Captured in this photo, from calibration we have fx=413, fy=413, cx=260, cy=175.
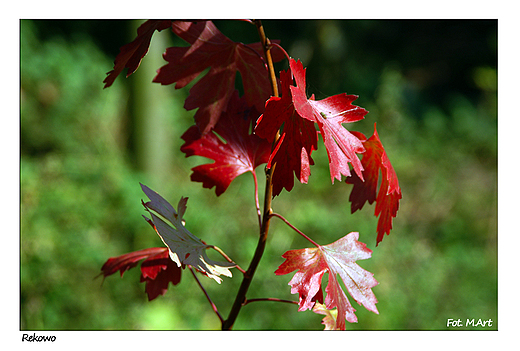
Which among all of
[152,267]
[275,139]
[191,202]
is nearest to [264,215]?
[275,139]

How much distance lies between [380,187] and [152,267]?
440mm

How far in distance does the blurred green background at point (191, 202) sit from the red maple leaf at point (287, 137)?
1.32 metres

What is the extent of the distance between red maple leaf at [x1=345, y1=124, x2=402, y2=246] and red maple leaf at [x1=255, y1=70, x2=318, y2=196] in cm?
15

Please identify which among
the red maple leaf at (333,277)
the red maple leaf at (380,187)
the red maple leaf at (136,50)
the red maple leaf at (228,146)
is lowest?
the red maple leaf at (333,277)

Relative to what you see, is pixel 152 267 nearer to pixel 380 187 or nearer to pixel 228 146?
pixel 228 146

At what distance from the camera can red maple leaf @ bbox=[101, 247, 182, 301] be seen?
2.55 ft

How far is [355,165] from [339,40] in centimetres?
412

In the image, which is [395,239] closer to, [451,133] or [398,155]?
[398,155]

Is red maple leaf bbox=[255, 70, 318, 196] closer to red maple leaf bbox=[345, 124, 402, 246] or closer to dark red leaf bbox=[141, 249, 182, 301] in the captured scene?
red maple leaf bbox=[345, 124, 402, 246]

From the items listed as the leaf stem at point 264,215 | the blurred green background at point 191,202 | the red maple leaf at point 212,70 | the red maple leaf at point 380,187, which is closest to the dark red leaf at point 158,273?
the leaf stem at point 264,215

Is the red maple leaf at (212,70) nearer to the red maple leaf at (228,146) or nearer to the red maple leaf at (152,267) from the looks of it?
the red maple leaf at (228,146)

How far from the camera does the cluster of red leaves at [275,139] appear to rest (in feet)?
1.78
